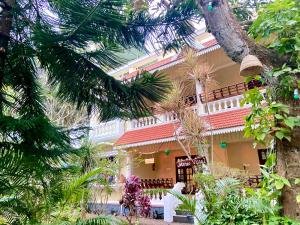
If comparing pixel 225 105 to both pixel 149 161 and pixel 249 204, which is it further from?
pixel 249 204

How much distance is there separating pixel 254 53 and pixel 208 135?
7.82 m

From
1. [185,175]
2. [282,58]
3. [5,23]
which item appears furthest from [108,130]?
[282,58]

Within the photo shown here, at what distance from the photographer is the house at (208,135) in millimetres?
10930

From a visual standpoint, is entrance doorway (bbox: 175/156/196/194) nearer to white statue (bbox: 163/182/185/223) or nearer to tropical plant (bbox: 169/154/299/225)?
white statue (bbox: 163/182/185/223)

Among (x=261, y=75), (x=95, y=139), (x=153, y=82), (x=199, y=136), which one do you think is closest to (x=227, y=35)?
(x=261, y=75)

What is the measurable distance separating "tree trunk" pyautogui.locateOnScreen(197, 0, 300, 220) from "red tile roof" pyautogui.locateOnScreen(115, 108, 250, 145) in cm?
488

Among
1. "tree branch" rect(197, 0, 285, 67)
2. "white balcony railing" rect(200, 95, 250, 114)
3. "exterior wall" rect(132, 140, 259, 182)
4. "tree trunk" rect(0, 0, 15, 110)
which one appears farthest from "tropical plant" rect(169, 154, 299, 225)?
"exterior wall" rect(132, 140, 259, 182)

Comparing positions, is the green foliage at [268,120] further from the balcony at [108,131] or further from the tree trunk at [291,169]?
the balcony at [108,131]

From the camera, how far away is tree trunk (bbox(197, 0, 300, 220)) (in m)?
2.93

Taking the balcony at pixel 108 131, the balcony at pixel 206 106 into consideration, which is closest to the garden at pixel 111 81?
the balcony at pixel 206 106

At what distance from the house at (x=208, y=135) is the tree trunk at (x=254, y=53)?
6403 mm

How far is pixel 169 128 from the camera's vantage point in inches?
497

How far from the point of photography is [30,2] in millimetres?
3891

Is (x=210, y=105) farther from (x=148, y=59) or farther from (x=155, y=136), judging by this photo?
(x=148, y=59)
